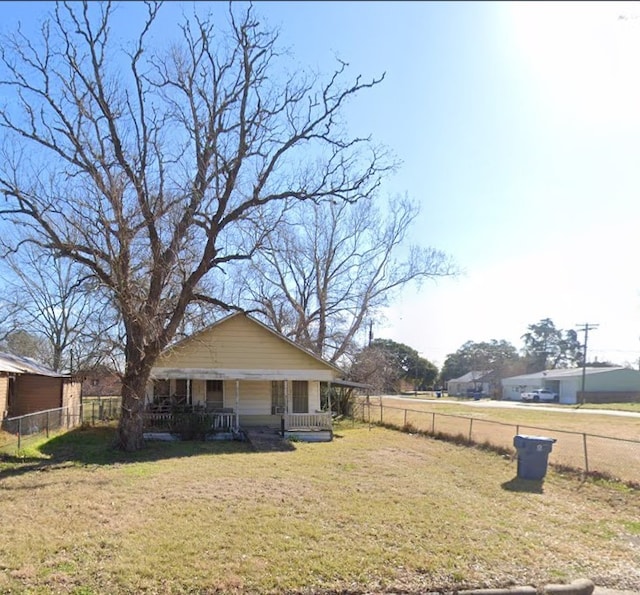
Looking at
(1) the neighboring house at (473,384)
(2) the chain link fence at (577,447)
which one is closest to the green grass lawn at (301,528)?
(2) the chain link fence at (577,447)

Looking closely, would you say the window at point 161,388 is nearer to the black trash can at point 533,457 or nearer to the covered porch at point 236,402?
the covered porch at point 236,402

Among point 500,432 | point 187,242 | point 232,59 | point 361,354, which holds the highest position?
point 232,59

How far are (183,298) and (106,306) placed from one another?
163 inches

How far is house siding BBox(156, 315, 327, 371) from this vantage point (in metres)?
20.9

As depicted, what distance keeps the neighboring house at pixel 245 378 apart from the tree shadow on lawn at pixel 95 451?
272cm

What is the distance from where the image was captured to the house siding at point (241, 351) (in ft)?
68.7

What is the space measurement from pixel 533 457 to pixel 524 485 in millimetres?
867

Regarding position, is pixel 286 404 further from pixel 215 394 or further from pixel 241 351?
pixel 215 394

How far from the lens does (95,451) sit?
50.2ft

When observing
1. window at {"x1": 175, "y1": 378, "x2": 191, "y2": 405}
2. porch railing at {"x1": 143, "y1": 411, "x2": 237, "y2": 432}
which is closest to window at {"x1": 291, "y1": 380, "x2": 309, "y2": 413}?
porch railing at {"x1": 143, "y1": 411, "x2": 237, "y2": 432}

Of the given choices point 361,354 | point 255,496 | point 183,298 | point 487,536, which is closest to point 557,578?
point 487,536

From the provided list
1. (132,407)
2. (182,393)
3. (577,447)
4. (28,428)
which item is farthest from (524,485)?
(182,393)

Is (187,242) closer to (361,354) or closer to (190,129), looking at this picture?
(190,129)

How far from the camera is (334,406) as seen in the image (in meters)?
32.2
